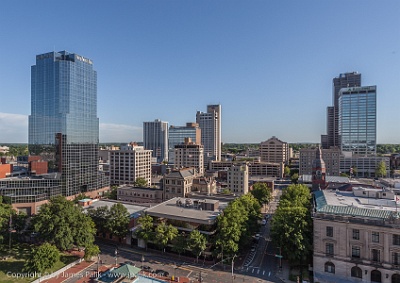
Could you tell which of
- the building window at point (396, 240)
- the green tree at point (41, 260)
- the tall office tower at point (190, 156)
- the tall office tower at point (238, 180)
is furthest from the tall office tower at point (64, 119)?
the building window at point (396, 240)

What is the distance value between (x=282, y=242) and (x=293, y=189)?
31983mm

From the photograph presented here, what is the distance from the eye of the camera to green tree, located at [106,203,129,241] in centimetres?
6504

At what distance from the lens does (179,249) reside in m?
57.3

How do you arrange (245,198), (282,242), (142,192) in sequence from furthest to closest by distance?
(142,192) < (245,198) < (282,242)

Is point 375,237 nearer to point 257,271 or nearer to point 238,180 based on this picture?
point 257,271

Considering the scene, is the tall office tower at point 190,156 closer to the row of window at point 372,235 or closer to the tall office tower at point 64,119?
the tall office tower at point 64,119

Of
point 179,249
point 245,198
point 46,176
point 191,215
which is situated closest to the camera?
point 179,249

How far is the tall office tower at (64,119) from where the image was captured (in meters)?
118

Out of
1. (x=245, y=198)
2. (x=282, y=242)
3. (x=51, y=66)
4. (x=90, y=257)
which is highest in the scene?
(x=51, y=66)

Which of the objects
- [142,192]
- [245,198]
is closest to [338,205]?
[245,198]

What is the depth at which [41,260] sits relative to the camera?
4775cm

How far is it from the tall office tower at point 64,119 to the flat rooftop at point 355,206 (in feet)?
342

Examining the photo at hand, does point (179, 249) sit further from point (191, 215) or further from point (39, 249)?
point (39, 249)

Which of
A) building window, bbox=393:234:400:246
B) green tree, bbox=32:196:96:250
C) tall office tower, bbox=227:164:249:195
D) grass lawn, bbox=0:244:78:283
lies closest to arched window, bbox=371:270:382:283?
building window, bbox=393:234:400:246
